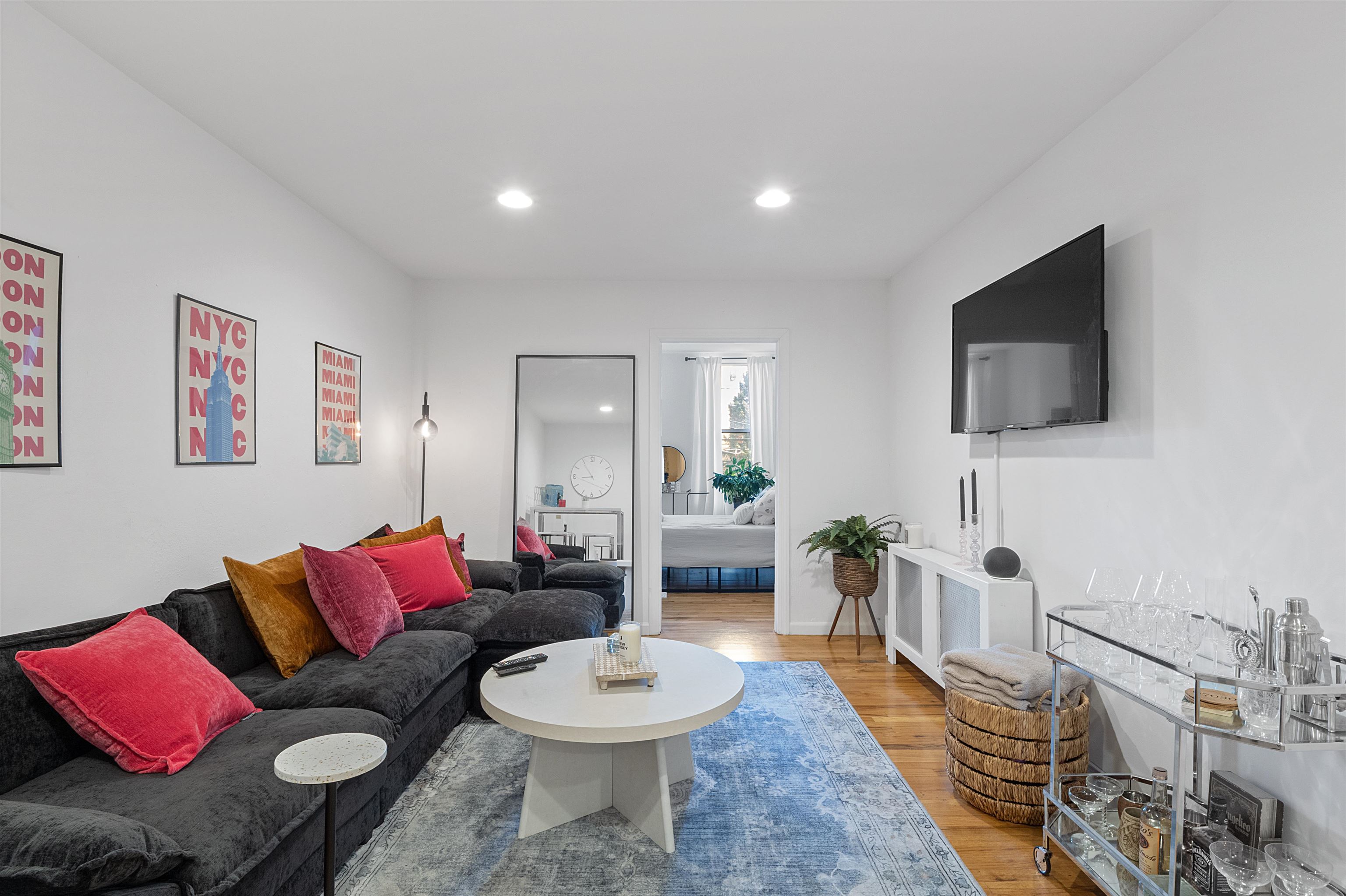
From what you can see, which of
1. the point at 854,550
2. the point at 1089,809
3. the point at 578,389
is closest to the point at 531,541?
the point at 578,389

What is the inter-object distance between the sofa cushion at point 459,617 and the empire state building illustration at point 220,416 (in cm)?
108

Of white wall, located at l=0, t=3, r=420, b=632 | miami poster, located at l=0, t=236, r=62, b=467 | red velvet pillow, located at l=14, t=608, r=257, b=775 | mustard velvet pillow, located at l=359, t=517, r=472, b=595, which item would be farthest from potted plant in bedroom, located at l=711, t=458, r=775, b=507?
miami poster, located at l=0, t=236, r=62, b=467

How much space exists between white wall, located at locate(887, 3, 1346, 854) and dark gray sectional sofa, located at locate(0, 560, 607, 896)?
2382 mm

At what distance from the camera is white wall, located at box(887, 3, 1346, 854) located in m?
1.72

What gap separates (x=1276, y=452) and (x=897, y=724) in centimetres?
210

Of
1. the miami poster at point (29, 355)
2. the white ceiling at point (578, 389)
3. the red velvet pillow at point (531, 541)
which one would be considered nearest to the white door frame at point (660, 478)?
the white ceiling at point (578, 389)

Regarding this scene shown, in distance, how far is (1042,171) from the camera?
301 cm

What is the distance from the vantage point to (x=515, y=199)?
348cm

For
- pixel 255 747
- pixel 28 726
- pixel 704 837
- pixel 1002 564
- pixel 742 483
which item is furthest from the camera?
pixel 742 483

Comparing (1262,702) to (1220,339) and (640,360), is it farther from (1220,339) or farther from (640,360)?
(640,360)

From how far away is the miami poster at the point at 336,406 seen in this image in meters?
3.64

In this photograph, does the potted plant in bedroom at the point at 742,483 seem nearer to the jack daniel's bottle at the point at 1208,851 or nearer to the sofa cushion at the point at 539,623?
the sofa cushion at the point at 539,623

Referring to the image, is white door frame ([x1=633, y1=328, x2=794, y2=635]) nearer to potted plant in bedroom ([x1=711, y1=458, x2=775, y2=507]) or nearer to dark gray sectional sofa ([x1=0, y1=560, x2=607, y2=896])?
dark gray sectional sofa ([x1=0, y1=560, x2=607, y2=896])

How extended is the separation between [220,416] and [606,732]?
2.07m
